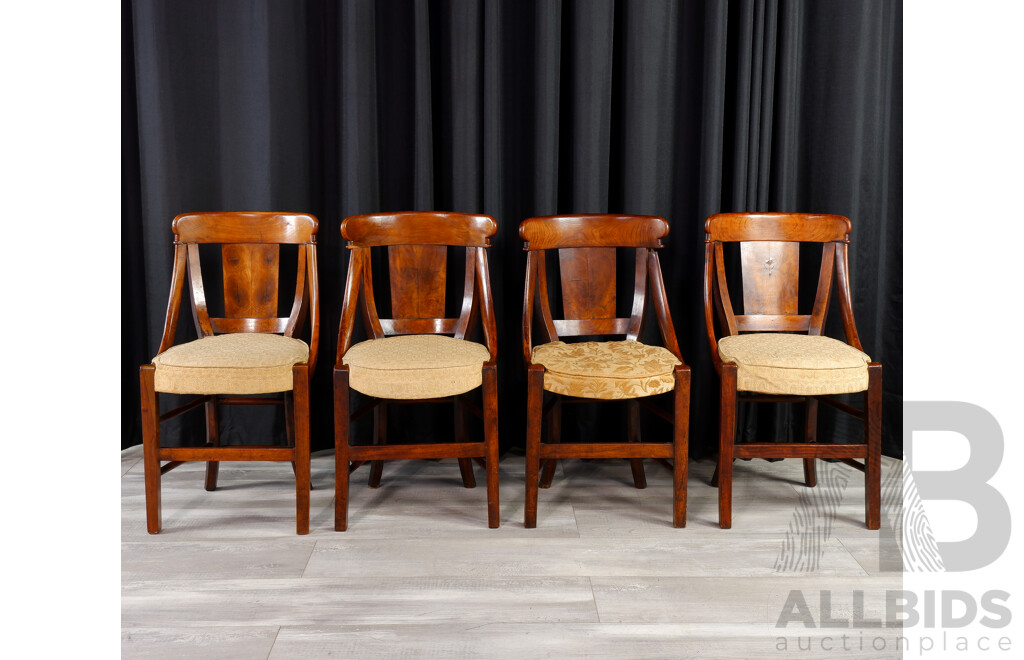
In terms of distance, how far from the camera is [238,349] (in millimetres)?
2037

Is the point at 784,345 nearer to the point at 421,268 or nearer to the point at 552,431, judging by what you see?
the point at 552,431

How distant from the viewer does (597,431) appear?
2732 millimetres

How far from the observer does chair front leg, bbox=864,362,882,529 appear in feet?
6.59

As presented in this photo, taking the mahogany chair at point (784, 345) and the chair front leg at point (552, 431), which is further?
the chair front leg at point (552, 431)

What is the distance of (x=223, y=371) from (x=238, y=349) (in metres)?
0.11

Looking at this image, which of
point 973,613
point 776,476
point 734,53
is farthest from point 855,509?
point 734,53

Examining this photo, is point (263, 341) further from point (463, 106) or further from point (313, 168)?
point (463, 106)

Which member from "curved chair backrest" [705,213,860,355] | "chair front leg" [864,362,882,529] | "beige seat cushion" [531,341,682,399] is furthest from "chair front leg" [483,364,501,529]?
"chair front leg" [864,362,882,529]

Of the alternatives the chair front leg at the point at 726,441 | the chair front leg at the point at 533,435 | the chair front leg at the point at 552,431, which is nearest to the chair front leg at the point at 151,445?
the chair front leg at the point at 533,435

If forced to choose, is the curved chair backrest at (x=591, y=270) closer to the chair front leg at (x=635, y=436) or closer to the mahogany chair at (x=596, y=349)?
the mahogany chair at (x=596, y=349)

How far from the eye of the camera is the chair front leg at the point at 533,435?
2020 mm

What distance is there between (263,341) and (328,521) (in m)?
0.59

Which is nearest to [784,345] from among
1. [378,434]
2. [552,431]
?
[552,431]

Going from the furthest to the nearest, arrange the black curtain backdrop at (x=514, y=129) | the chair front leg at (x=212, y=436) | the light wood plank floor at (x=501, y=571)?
the black curtain backdrop at (x=514, y=129) → the chair front leg at (x=212, y=436) → the light wood plank floor at (x=501, y=571)
